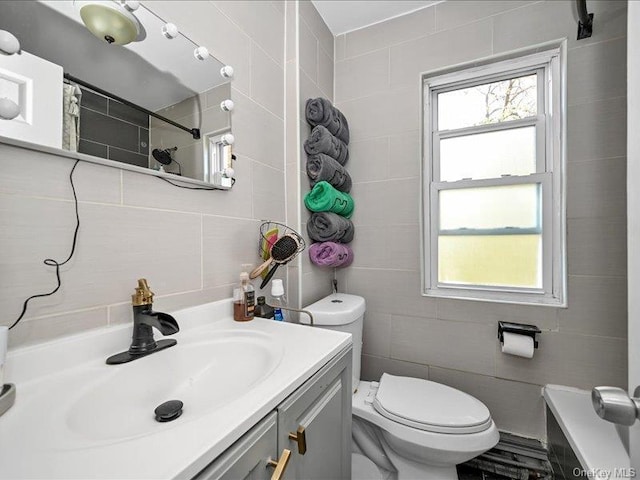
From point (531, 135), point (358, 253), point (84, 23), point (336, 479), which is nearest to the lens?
point (84, 23)

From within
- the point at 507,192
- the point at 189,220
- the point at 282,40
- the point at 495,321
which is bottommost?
the point at 495,321

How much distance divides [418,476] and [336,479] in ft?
1.69

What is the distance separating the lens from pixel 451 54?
1465 millimetres

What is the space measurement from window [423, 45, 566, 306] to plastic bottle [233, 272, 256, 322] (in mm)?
995

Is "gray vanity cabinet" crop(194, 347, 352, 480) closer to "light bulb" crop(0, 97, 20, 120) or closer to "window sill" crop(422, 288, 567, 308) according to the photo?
"light bulb" crop(0, 97, 20, 120)

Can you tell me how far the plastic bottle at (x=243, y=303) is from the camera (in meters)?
0.95

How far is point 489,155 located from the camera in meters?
1.48

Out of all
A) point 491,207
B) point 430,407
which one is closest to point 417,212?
point 491,207

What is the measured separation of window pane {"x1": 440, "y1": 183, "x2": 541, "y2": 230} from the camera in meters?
1.39

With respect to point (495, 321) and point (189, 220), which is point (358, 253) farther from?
point (189, 220)

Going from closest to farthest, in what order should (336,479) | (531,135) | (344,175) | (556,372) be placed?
(336,479) < (556,372) < (531,135) < (344,175)

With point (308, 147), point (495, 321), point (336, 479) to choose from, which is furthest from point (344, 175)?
point (336, 479)

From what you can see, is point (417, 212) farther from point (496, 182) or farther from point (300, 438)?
point (300, 438)

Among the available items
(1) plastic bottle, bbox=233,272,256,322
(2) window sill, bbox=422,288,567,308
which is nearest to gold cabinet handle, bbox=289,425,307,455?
(1) plastic bottle, bbox=233,272,256,322
